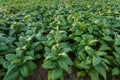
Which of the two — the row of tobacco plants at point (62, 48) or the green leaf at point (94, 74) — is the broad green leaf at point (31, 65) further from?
the green leaf at point (94, 74)

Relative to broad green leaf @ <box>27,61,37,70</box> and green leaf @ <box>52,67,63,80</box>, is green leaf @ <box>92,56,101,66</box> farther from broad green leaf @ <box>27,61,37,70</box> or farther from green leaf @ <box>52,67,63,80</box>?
broad green leaf @ <box>27,61,37,70</box>

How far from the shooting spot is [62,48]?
3.82 m

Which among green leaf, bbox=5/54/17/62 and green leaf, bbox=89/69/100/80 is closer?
green leaf, bbox=89/69/100/80

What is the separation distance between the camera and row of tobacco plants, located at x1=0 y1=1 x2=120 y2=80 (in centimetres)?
353

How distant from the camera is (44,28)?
4668mm

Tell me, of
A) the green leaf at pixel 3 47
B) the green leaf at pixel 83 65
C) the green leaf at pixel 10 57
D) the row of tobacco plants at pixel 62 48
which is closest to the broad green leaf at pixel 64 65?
the row of tobacco plants at pixel 62 48

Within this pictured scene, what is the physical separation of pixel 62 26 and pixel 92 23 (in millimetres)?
610

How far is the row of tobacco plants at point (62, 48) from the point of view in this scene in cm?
353

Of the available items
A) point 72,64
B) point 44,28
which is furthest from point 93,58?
point 44,28

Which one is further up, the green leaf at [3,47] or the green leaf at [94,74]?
the green leaf at [3,47]

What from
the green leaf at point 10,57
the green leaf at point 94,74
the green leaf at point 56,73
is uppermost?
the green leaf at point 10,57

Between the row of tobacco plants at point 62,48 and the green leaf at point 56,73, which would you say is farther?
the row of tobacco plants at point 62,48

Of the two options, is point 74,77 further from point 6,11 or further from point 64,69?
point 6,11

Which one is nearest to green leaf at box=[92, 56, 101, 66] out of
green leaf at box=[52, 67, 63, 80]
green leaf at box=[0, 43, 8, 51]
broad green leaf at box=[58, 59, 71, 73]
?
broad green leaf at box=[58, 59, 71, 73]
